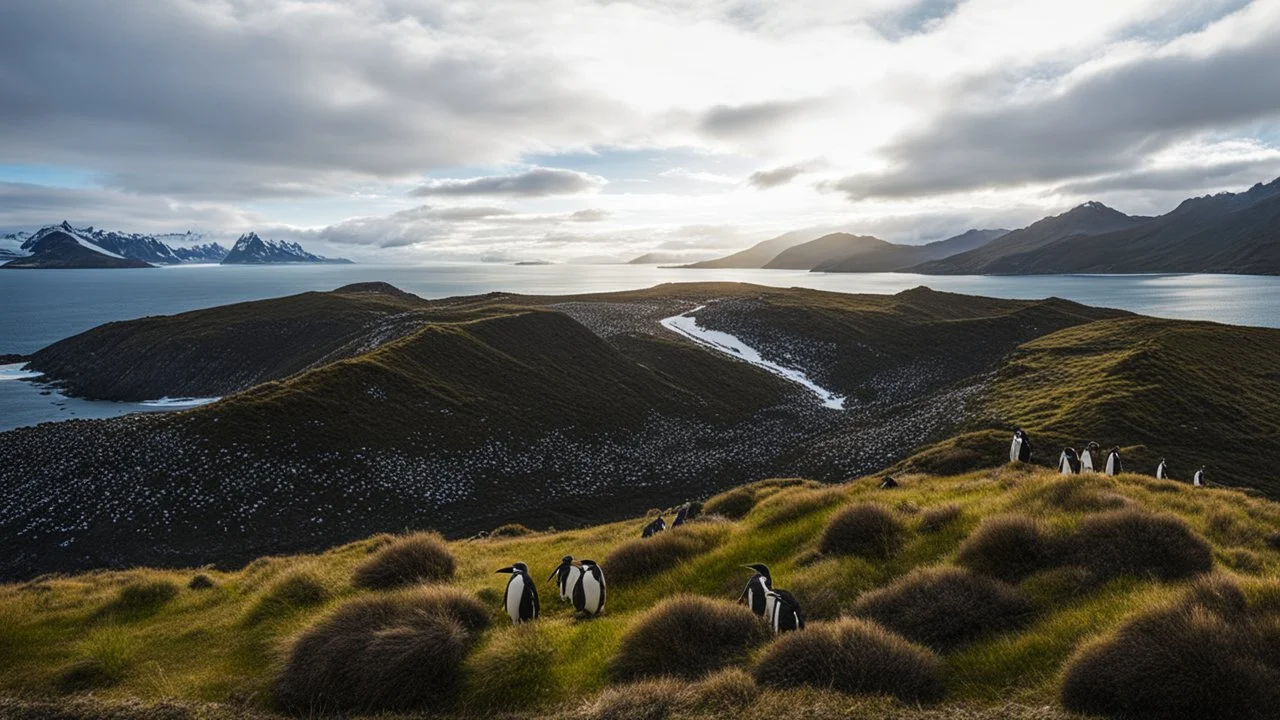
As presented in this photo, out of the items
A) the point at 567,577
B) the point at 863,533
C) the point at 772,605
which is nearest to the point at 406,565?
the point at 567,577

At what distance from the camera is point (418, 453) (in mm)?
45906

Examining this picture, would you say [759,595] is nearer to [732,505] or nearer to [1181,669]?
[1181,669]

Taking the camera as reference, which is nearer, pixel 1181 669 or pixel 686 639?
pixel 1181 669

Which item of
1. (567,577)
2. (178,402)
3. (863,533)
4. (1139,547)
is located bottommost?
(178,402)

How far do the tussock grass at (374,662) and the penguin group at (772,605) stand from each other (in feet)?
15.6

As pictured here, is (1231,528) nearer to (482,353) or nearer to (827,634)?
(827,634)

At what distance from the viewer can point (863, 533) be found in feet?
41.0

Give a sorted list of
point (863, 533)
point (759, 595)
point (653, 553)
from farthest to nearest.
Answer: point (653, 553)
point (863, 533)
point (759, 595)

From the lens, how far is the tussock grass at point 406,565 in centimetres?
1389

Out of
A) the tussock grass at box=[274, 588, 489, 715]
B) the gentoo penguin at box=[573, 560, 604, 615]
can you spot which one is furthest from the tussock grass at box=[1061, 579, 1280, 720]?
the tussock grass at box=[274, 588, 489, 715]

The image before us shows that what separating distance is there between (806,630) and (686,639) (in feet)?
6.30

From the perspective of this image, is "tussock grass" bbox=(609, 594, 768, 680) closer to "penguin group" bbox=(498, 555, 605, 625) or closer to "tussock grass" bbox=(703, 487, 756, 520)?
"penguin group" bbox=(498, 555, 605, 625)

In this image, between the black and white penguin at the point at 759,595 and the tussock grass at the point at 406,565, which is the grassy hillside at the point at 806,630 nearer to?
the tussock grass at the point at 406,565

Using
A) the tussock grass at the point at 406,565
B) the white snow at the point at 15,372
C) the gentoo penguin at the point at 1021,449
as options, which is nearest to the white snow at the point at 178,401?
the white snow at the point at 15,372
